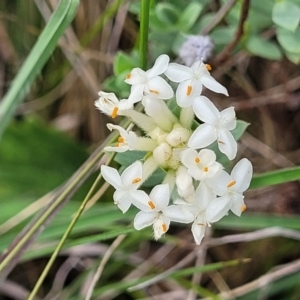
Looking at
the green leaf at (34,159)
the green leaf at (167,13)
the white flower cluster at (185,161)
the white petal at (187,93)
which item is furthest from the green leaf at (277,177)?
the green leaf at (34,159)

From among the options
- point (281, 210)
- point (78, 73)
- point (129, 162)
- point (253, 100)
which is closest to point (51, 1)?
point (78, 73)

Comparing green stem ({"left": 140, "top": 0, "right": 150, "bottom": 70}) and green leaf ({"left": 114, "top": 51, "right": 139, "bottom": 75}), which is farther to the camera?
green leaf ({"left": 114, "top": 51, "right": 139, "bottom": 75})

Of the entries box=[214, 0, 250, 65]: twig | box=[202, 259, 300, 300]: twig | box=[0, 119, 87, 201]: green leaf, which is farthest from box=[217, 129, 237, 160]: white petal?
box=[0, 119, 87, 201]: green leaf

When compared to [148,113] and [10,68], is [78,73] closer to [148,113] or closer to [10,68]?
[10,68]

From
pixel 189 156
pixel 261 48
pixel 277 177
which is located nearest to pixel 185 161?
pixel 189 156

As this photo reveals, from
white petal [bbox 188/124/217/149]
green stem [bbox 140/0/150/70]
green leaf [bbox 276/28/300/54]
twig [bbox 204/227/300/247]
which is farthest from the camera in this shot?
twig [bbox 204/227/300/247]

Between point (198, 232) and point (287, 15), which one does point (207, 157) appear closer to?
point (198, 232)

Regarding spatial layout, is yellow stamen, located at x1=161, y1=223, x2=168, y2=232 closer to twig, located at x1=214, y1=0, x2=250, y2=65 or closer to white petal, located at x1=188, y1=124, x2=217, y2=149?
white petal, located at x1=188, y1=124, x2=217, y2=149
